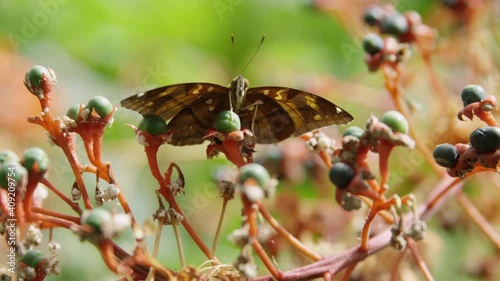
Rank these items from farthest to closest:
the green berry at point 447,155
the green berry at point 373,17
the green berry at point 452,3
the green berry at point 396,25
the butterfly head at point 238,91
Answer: the green berry at point 452,3 → the green berry at point 373,17 → the green berry at point 396,25 → the butterfly head at point 238,91 → the green berry at point 447,155

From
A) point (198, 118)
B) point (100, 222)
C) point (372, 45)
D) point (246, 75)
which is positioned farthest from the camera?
point (246, 75)

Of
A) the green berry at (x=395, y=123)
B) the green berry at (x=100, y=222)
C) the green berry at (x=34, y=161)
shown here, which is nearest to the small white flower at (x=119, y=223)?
the green berry at (x=100, y=222)

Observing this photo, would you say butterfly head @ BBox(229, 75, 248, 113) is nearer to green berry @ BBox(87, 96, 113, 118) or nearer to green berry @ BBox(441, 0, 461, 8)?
green berry @ BBox(87, 96, 113, 118)

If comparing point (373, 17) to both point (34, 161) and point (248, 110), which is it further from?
point (34, 161)

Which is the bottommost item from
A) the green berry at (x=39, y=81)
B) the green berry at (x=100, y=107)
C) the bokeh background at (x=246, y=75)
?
the bokeh background at (x=246, y=75)

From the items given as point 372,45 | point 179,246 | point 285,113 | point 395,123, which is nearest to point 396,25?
point 372,45

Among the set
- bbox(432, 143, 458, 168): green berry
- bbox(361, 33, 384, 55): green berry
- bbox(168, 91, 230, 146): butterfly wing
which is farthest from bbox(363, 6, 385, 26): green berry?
bbox(432, 143, 458, 168): green berry

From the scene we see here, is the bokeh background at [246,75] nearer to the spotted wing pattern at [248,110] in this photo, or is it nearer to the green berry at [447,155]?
the spotted wing pattern at [248,110]
